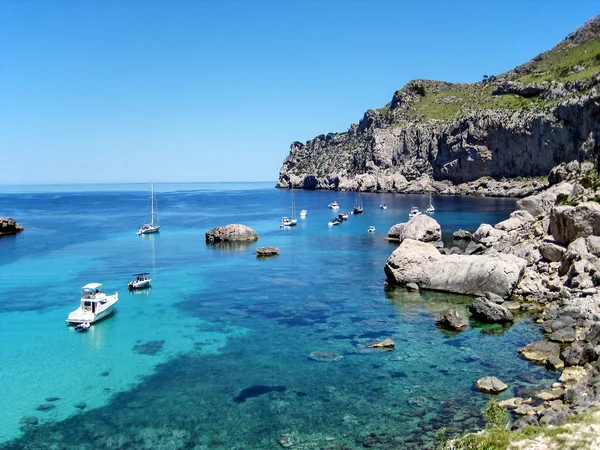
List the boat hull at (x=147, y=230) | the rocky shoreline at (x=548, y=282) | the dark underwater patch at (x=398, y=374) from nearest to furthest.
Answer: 1. the rocky shoreline at (x=548, y=282)
2. the dark underwater patch at (x=398, y=374)
3. the boat hull at (x=147, y=230)

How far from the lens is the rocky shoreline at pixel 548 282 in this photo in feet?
80.8

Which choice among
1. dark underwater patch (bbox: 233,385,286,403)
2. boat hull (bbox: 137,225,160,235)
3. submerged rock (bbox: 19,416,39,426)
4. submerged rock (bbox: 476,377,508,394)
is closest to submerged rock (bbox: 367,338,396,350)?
submerged rock (bbox: 476,377,508,394)

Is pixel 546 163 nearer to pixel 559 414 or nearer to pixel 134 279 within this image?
pixel 134 279

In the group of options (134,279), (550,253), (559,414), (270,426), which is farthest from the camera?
(134,279)

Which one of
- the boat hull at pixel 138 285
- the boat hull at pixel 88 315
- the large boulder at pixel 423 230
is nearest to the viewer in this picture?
the boat hull at pixel 88 315

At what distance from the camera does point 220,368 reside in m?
31.0

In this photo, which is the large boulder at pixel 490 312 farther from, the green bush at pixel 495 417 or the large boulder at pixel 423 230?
the large boulder at pixel 423 230

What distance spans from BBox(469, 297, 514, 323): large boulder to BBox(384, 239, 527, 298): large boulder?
510cm

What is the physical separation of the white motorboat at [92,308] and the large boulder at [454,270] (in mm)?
26788

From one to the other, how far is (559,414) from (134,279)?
4624 cm

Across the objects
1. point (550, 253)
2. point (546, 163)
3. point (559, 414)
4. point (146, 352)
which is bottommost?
point (146, 352)

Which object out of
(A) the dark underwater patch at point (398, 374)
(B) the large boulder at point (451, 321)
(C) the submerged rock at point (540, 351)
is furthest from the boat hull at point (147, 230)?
(C) the submerged rock at point (540, 351)

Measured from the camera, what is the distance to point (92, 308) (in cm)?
4131

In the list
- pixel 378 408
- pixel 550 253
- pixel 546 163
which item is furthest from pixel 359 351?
pixel 546 163
